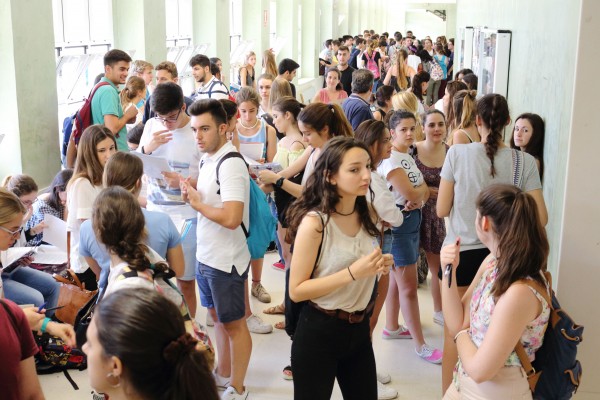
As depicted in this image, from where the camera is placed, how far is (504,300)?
2641 millimetres

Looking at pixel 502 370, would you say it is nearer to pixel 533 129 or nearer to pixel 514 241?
pixel 514 241

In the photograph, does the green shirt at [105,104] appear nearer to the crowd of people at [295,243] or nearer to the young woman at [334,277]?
the crowd of people at [295,243]

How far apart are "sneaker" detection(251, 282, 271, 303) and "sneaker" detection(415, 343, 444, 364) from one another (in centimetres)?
143

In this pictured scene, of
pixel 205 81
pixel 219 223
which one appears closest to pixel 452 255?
pixel 219 223

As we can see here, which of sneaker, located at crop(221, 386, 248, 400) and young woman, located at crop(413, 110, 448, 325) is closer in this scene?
sneaker, located at crop(221, 386, 248, 400)

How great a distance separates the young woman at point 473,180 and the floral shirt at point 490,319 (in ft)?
3.55

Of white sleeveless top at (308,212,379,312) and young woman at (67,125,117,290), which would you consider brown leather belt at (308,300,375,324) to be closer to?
white sleeveless top at (308,212,379,312)

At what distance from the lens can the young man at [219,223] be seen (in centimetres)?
387

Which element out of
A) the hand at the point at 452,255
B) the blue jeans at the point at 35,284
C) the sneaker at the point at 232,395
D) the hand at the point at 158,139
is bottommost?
the sneaker at the point at 232,395

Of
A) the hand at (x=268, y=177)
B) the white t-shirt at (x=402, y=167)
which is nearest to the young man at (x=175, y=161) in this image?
the hand at (x=268, y=177)

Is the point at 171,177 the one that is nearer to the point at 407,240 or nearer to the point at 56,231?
the point at 56,231

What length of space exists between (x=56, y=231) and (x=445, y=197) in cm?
257

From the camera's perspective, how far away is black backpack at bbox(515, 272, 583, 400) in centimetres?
273

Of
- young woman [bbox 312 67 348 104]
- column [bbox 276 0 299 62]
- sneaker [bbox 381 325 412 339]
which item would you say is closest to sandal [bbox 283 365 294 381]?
sneaker [bbox 381 325 412 339]
